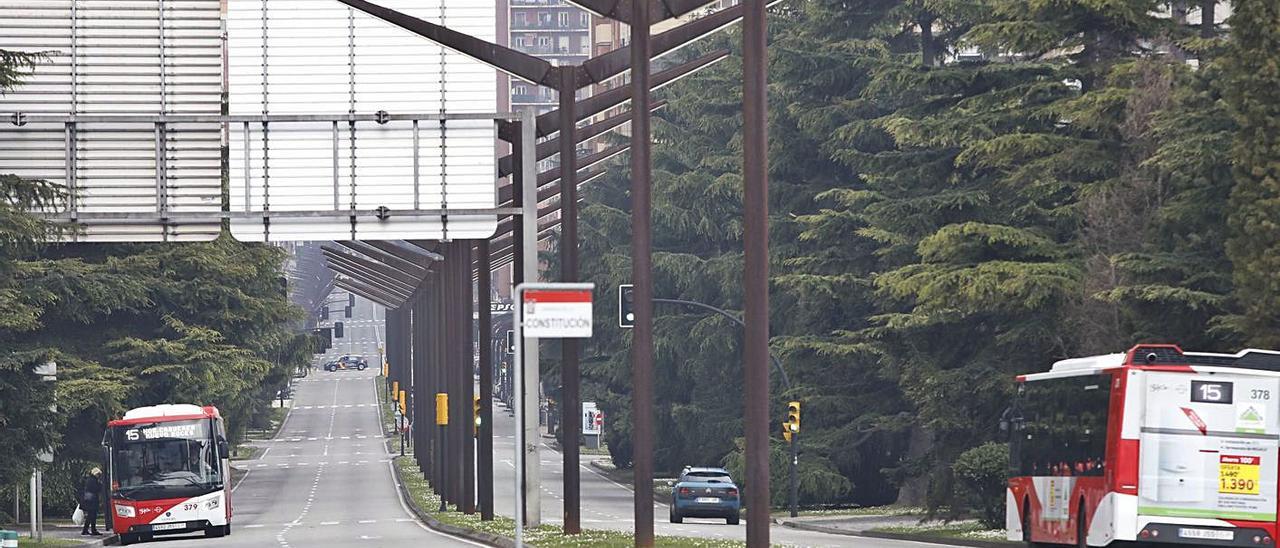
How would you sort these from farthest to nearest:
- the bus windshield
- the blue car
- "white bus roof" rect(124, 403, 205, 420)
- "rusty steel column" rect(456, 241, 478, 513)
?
the blue car, "rusty steel column" rect(456, 241, 478, 513), "white bus roof" rect(124, 403, 205, 420), the bus windshield

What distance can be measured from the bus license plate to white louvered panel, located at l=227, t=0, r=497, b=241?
48.4ft

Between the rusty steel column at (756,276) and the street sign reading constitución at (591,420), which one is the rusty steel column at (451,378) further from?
the street sign reading constitución at (591,420)

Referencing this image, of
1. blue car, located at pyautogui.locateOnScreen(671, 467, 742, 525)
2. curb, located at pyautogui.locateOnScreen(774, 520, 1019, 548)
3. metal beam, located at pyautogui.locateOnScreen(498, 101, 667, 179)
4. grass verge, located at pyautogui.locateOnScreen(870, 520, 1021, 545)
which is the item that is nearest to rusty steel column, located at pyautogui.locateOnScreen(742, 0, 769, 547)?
curb, located at pyautogui.locateOnScreen(774, 520, 1019, 548)

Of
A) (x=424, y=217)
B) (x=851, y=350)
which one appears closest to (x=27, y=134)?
(x=424, y=217)

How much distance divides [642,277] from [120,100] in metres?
10.1

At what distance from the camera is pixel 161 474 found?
46.5m

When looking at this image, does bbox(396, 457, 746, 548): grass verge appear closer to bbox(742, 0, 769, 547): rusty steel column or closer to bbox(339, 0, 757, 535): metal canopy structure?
bbox(339, 0, 757, 535): metal canopy structure

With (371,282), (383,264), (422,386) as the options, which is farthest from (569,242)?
(371,282)

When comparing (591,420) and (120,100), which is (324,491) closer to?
(591,420)

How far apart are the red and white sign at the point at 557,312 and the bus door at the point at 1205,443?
10.5m

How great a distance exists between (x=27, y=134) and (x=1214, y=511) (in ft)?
66.5

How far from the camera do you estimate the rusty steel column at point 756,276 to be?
27438 mm

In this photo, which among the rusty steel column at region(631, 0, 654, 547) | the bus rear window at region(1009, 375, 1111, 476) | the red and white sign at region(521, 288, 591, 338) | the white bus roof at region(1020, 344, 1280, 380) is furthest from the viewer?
the rusty steel column at region(631, 0, 654, 547)

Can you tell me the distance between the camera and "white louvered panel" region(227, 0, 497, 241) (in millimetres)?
37250
